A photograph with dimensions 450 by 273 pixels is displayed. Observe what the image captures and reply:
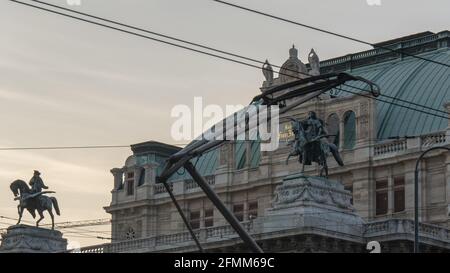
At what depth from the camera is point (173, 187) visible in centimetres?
10756

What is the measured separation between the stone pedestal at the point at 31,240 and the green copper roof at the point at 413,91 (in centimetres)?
2195

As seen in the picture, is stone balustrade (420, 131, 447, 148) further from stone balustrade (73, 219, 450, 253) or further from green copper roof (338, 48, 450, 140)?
stone balustrade (73, 219, 450, 253)

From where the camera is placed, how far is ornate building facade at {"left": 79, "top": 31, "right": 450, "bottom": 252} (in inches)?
3164

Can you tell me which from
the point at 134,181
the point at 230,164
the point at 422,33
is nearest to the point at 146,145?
the point at 134,181

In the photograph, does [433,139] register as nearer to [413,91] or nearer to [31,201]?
[413,91]

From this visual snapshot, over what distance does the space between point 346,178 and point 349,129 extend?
405 centimetres

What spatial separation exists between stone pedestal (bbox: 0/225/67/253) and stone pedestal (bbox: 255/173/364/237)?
17286mm

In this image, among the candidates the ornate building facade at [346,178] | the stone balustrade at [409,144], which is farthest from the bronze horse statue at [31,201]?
the stone balustrade at [409,144]

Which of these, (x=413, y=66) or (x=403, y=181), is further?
(x=413, y=66)

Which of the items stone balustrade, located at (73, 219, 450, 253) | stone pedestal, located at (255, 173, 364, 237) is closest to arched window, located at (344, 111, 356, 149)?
stone balustrade, located at (73, 219, 450, 253)
